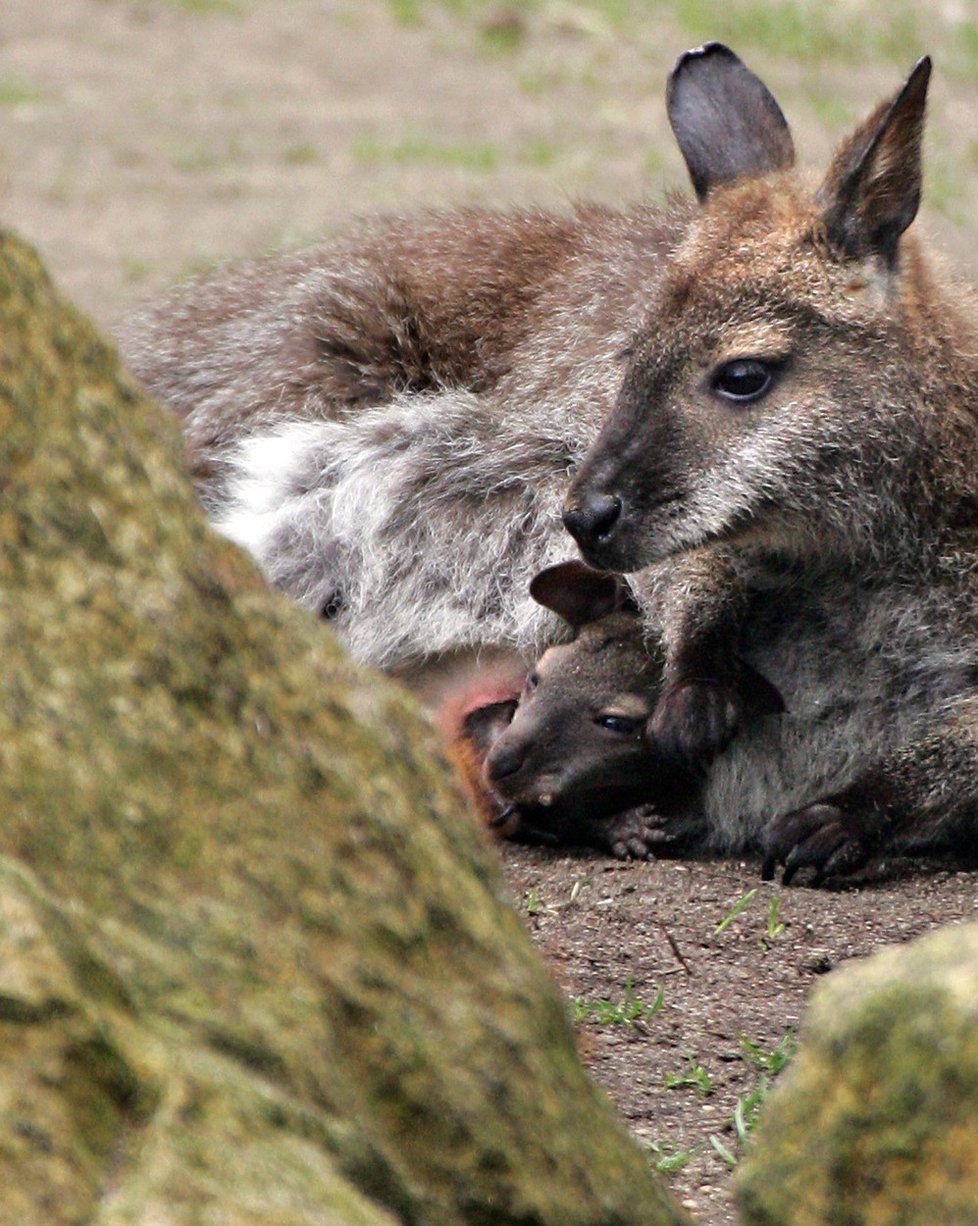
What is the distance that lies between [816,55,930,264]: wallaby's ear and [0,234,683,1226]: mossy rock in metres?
2.77

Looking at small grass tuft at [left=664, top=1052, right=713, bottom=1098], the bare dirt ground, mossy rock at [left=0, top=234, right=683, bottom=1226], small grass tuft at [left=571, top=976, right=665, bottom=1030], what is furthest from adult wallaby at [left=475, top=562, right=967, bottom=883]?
mossy rock at [left=0, top=234, right=683, bottom=1226]

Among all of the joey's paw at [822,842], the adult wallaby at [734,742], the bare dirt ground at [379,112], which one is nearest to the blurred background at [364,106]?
the bare dirt ground at [379,112]

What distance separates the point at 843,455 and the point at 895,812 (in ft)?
3.06

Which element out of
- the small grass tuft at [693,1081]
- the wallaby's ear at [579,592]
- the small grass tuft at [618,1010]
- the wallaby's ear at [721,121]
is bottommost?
the small grass tuft at [618,1010]

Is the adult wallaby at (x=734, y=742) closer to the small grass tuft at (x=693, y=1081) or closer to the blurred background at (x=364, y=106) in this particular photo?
the small grass tuft at (x=693, y=1081)

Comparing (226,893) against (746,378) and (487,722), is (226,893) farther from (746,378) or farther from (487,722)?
(487,722)

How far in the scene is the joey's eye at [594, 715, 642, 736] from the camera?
5234mm

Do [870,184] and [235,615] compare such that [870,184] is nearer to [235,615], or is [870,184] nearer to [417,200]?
[235,615]

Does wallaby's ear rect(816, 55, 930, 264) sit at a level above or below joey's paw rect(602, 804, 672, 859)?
above

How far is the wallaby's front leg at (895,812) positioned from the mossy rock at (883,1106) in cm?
251

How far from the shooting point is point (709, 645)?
5.16 metres

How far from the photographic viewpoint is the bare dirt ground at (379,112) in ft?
36.0

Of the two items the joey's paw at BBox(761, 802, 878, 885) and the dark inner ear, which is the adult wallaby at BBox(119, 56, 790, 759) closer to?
the dark inner ear

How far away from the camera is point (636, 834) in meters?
5.16
